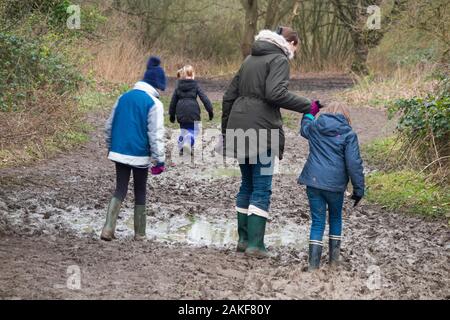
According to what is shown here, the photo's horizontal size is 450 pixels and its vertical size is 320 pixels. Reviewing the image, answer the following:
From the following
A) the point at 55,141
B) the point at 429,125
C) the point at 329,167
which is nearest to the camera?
the point at 329,167

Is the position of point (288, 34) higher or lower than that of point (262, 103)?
higher

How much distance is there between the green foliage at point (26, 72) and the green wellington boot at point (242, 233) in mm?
4916

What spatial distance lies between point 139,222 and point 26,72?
6.80m

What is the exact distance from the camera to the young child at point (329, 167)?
6.70m

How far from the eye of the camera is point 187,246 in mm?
7617

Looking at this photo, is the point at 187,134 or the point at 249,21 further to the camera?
the point at 249,21

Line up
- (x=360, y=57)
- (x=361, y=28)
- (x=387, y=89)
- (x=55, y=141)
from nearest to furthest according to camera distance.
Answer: (x=55, y=141)
(x=387, y=89)
(x=361, y=28)
(x=360, y=57)

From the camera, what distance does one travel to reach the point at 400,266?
7.00 metres

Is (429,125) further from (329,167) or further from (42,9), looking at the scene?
(42,9)

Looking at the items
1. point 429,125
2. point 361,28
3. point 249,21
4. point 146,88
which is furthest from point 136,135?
point 249,21

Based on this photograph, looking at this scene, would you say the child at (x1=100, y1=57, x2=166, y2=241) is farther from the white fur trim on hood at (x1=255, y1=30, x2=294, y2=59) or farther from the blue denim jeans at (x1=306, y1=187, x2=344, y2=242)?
the blue denim jeans at (x1=306, y1=187, x2=344, y2=242)

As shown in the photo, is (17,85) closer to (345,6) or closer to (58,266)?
Answer: (58,266)
